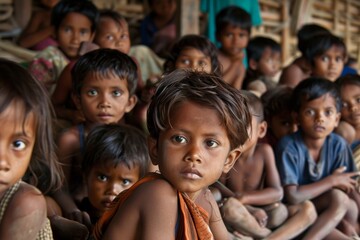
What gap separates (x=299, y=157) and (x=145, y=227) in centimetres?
175

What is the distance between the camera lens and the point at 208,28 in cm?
556

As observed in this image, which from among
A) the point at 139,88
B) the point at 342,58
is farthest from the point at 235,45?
the point at 139,88

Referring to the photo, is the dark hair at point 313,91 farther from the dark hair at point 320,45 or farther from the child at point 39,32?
the child at point 39,32

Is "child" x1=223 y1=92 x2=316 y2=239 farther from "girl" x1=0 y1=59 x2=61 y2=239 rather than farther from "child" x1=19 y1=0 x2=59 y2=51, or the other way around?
"child" x1=19 y1=0 x2=59 y2=51

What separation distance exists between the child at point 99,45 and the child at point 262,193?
3.27 ft

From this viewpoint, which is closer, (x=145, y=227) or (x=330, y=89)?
(x=145, y=227)

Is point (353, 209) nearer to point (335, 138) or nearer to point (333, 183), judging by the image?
point (333, 183)

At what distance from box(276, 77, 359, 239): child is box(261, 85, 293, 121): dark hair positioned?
185 millimetres

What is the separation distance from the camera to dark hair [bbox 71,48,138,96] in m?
3.00

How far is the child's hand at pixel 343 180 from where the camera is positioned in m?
3.26

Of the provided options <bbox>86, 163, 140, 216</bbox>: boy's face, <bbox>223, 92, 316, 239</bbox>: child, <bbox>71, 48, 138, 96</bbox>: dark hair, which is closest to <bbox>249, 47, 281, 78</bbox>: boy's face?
<bbox>223, 92, 316, 239</bbox>: child

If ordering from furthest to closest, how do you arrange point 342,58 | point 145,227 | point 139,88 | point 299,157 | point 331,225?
1. point 342,58
2. point 139,88
3. point 299,157
4. point 331,225
5. point 145,227

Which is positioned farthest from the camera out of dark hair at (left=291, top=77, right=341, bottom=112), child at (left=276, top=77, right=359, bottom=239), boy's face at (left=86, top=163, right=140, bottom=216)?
dark hair at (left=291, top=77, right=341, bottom=112)

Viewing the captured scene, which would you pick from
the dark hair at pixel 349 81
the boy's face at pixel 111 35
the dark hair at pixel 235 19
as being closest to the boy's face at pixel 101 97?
the boy's face at pixel 111 35
